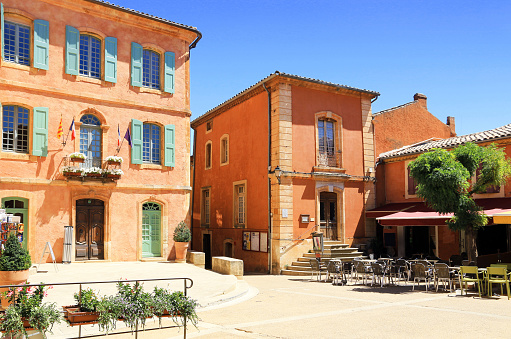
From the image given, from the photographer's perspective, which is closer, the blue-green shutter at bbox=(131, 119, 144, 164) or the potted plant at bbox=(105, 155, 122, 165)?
the potted plant at bbox=(105, 155, 122, 165)

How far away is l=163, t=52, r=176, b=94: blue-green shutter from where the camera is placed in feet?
60.6

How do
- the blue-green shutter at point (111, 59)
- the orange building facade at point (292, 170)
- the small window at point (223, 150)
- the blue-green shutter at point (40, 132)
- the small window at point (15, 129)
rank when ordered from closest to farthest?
the small window at point (15, 129) < the blue-green shutter at point (40, 132) < the blue-green shutter at point (111, 59) < the orange building facade at point (292, 170) < the small window at point (223, 150)

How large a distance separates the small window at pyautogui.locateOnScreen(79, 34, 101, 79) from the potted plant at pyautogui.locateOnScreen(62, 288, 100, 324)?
11668 mm

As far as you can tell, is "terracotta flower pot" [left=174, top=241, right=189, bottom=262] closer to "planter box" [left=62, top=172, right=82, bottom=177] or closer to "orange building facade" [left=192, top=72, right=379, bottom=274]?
"orange building facade" [left=192, top=72, right=379, bottom=274]

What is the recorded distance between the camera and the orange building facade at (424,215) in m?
17.6

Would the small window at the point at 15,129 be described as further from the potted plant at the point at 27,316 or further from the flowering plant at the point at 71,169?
the potted plant at the point at 27,316

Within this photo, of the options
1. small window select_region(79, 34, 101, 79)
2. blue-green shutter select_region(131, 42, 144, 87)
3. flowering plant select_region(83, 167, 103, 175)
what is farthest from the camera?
blue-green shutter select_region(131, 42, 144, 87)

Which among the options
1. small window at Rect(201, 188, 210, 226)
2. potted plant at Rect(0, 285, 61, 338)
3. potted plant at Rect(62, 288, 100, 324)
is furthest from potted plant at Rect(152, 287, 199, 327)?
small window at Rect(201, 188, 210, 226)

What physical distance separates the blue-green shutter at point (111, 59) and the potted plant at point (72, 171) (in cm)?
361

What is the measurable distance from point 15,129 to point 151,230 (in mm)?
5958

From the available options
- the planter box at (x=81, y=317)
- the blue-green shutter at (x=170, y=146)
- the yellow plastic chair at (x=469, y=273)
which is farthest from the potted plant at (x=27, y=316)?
the blue-green shutter at (x=170, y=146)

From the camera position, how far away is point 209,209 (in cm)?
2605

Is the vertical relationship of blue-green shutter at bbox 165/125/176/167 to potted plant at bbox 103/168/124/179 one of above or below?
above

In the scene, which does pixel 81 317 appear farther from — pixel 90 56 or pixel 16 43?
pixel 90 56
